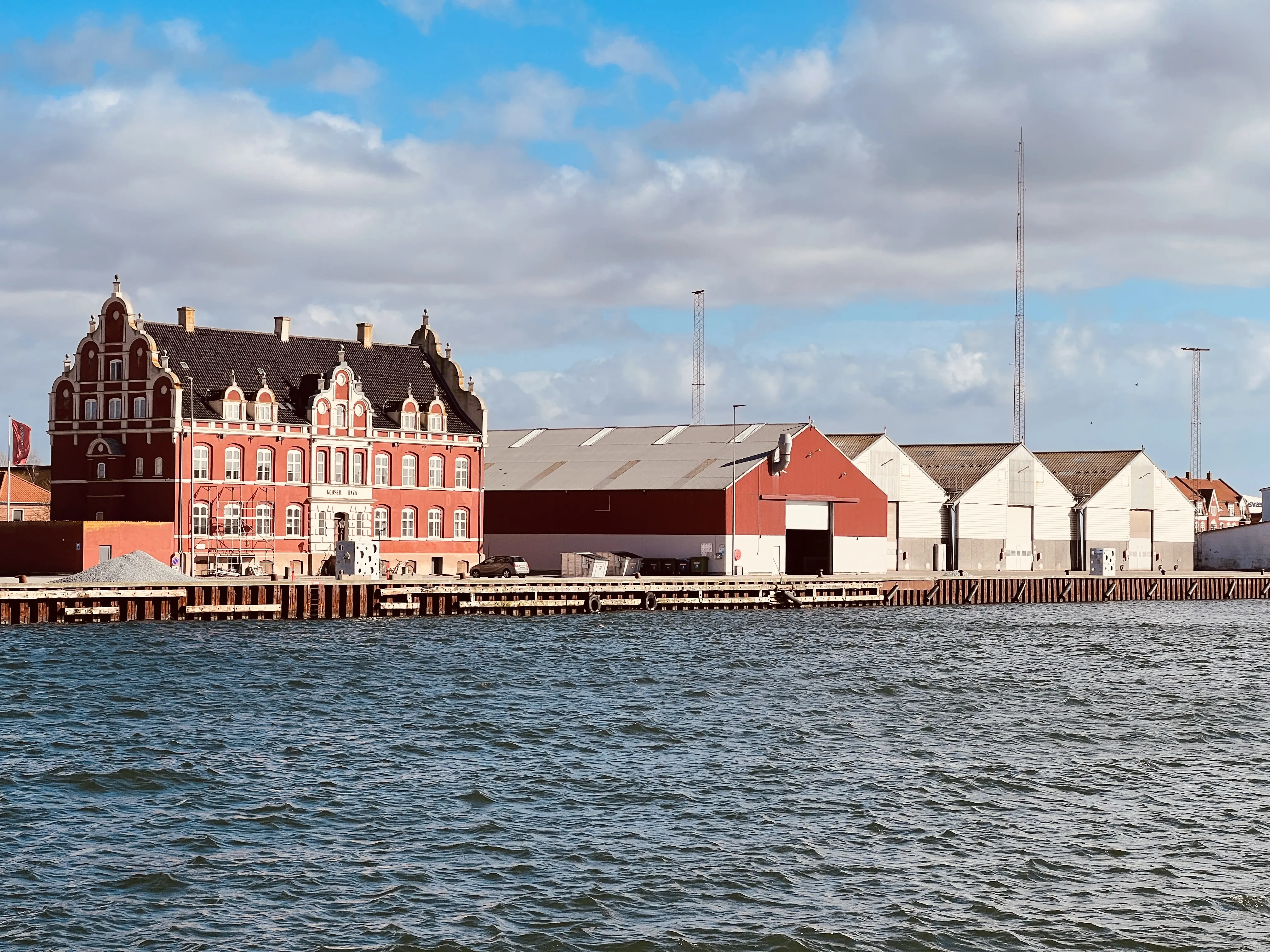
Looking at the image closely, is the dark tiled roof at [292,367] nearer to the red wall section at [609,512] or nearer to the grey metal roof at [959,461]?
the red wall section at [609,512]

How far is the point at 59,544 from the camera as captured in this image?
8006cm

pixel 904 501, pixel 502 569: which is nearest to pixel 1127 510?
pixel 904 501

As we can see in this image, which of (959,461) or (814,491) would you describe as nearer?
(814,491)

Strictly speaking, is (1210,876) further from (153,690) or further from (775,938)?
(153,690)

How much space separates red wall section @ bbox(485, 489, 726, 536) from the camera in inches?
3957

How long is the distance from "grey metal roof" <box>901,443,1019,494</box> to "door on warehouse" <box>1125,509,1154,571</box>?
16388 mm

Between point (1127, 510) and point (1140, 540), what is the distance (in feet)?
10.5

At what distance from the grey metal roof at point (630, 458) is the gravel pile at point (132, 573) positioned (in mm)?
35253

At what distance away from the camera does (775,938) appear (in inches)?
861

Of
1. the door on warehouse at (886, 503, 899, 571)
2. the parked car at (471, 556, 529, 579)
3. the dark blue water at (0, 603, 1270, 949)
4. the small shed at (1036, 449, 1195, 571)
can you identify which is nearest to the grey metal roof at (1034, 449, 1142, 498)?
the small shed at (1036, 449, 1195, 571)

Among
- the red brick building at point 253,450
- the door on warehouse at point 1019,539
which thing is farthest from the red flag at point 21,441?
the door on warehouse at point 1019,539

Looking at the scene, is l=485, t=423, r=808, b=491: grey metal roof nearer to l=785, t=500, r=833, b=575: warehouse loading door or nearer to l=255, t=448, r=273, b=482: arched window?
l=785, t=500, r=833, b=575: warehouse loading door

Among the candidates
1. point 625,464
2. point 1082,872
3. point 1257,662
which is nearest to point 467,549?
point 625,464

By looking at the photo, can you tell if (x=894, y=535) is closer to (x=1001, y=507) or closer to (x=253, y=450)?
(x=1001, y=507)
